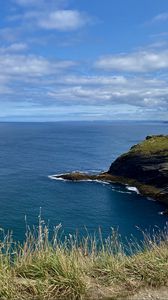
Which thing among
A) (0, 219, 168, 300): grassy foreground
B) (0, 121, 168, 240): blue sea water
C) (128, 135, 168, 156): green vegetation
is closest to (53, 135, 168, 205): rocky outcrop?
(128, 135, 168, 156): green vegetation

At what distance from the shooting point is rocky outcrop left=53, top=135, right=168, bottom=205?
8762 cm

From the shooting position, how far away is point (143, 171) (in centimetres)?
9369

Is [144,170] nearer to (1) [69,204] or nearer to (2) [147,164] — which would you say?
(2) [147,164]

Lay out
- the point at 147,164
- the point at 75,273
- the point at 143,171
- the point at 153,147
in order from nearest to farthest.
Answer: the point at 75,273
the point at 143,171
the point at 147,164
the point at 153,147

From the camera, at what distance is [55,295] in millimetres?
7898

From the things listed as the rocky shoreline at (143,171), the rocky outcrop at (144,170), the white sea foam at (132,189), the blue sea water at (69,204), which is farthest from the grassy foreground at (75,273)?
the white sea foam at (132,189)

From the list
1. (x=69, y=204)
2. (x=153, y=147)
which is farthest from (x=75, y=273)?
(x=153, y=147)

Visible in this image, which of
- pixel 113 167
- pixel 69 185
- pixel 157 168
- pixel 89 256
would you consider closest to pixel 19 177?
pixel 69 185

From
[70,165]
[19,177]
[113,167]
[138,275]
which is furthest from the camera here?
[70,165]

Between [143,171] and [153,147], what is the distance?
10.5 meters

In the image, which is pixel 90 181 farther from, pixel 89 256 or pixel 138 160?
pixel 89 256

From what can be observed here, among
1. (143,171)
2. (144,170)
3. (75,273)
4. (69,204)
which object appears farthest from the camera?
(143,171)

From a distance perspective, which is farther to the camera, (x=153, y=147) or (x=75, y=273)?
(x=153, y=147)

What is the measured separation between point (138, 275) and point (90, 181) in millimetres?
87512
